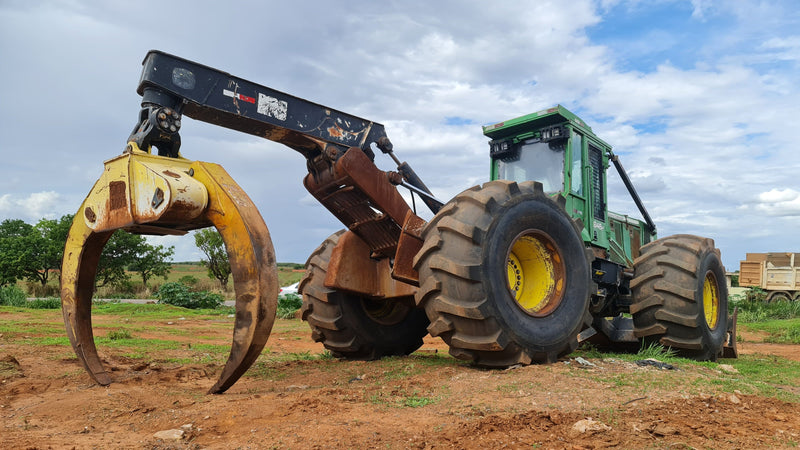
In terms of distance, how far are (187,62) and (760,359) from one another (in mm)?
8616

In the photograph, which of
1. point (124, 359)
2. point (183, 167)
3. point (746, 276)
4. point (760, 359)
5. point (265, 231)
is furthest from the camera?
point (746, 276)

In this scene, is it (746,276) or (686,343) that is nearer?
(686,343)

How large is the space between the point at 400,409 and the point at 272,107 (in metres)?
2.85

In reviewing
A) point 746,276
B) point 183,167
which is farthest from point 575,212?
point 746,276

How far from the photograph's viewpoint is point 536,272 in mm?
5668

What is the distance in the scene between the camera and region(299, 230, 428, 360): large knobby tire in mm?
6309

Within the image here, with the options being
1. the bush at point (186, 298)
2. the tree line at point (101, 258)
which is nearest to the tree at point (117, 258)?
the tree line at point (101, 258)

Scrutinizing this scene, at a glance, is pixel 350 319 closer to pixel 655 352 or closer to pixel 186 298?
pixel 655 352

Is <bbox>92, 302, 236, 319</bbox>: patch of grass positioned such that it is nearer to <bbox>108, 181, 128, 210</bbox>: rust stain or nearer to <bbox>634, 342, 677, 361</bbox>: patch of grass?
<bbox>108, 181, 128, 210</bbox>: rust stain

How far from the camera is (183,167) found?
4.21 m

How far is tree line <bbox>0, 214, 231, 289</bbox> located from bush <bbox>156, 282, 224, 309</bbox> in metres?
6.63

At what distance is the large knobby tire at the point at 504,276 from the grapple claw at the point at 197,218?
4.75 ft

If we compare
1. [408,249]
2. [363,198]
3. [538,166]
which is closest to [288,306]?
[538,166]

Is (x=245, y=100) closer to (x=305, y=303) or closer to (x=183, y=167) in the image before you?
(x=183, y=167)
